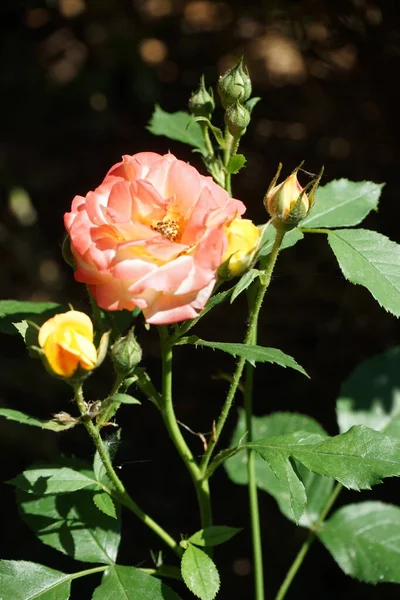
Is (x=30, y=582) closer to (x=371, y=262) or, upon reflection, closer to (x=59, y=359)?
(x=59, y=359)

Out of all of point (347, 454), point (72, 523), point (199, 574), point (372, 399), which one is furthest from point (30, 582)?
point (372, 399)

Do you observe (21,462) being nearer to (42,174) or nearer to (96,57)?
(42,174)

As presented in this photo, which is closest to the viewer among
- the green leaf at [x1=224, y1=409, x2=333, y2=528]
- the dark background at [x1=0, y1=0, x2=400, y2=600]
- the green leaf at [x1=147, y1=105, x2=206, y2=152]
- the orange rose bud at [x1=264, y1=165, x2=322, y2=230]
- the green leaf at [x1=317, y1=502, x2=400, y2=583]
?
the orange rose bud at [x1=264, y1=165, x2=322, y2=230]

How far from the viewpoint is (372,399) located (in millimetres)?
1771

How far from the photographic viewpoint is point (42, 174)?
3.46 meters

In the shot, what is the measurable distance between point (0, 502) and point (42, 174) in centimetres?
148

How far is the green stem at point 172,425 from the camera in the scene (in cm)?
111

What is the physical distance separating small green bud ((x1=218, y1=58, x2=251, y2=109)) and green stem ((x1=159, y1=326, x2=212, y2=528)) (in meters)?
0.38

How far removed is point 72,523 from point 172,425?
1.05ft

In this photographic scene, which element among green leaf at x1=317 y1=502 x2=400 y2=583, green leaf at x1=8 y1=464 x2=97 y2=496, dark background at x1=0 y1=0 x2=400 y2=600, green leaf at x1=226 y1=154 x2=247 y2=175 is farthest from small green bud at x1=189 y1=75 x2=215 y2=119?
dark background at x1=0 y1=0 x2=400 y2=600

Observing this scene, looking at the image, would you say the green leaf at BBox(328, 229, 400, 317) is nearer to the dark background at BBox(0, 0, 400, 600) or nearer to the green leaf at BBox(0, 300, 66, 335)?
the green leaf at BBox(0, 300, 66, 335)

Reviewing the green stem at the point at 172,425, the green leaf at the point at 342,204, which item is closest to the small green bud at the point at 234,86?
the green leaf at the point at 342,204

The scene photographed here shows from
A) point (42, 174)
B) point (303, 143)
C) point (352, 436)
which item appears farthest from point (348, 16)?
point (352, 436)

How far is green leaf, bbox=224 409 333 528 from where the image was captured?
64.9 inches
